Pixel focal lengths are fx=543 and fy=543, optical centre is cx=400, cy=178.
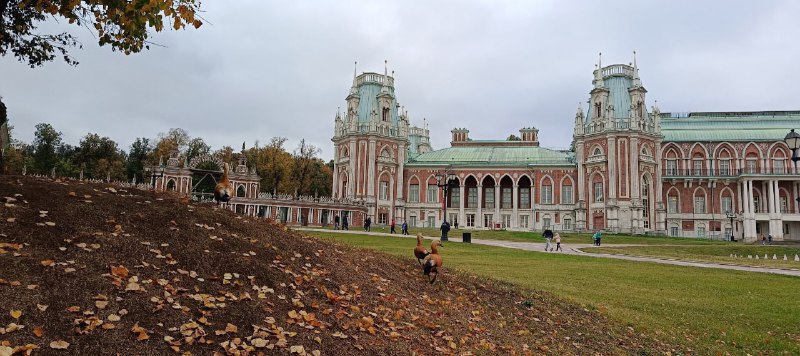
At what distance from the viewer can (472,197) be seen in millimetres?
70312

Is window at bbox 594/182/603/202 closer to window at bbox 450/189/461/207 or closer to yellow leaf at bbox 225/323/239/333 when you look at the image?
window at bbox 450/189/461/207

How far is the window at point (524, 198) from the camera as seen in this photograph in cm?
6862

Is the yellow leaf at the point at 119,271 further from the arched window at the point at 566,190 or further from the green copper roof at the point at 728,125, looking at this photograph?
the green copper roof at the point at 728,125

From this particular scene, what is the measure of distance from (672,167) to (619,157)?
46.4 feet

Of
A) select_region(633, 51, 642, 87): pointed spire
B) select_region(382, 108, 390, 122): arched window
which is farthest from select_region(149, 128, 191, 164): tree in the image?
select_region(633, 51, 642, 87): pointed spire

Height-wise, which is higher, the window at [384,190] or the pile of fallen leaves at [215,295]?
the window at [384,190]

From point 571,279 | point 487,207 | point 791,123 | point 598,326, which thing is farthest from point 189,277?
point 791,123

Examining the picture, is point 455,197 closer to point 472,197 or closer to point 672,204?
point 472,197

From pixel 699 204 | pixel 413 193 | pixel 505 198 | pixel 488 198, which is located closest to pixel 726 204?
pixel 699 204

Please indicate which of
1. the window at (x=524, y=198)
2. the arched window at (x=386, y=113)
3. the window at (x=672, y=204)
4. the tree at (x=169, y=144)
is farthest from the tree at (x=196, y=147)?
the window at (x=672, y=204)

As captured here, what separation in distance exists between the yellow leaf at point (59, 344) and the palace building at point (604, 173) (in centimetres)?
5399

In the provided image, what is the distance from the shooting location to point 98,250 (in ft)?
24.4

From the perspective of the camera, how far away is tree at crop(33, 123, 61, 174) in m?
61.6

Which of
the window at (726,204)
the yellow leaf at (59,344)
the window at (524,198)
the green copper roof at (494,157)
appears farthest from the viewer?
the window at (524,198)
